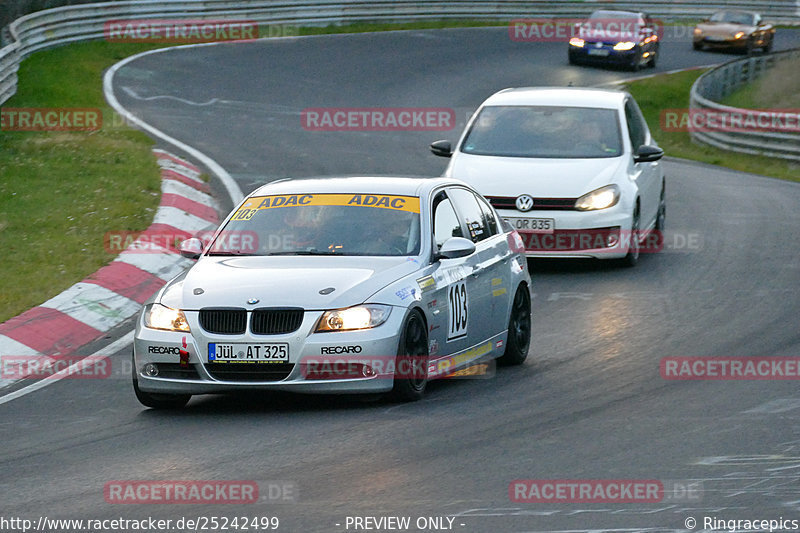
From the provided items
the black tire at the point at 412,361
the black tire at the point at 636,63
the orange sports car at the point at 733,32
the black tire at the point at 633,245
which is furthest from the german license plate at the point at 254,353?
the orange sports car at the point at 733,32

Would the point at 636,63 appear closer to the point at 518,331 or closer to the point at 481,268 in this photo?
the point at 518,331

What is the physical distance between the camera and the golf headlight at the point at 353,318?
8433 mm

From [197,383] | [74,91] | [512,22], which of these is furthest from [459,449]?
[512,22]

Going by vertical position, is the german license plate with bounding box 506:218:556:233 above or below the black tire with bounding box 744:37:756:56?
above

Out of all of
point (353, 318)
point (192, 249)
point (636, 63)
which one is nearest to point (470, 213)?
point (192, 249)

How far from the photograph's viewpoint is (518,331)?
414 inches

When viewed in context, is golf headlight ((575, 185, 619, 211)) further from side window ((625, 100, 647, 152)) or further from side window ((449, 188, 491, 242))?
side window ((449, 188, 491, 242))

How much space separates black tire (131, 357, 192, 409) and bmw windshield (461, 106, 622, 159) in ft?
23.2

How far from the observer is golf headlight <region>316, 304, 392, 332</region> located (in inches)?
332

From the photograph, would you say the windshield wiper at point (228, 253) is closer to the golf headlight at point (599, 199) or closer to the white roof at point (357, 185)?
the white roof at point (357, 185)

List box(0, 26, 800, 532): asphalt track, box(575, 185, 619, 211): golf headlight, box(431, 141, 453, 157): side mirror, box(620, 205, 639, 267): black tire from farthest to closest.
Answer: box(431, 141, 453, 157): side mirror
box(620, 205, 639, 267): black tire
box(575, 185, 619, 211): golf headlight
box(0, 26, 800, 532): asphalt track

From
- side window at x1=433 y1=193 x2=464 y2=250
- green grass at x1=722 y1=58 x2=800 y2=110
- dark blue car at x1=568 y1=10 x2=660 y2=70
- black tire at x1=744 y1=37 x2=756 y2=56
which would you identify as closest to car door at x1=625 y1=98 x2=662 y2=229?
side window at x1=433 y1=193 x2=464 y2=250

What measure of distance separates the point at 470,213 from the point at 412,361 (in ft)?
6.41

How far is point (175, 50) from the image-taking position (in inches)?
1325
